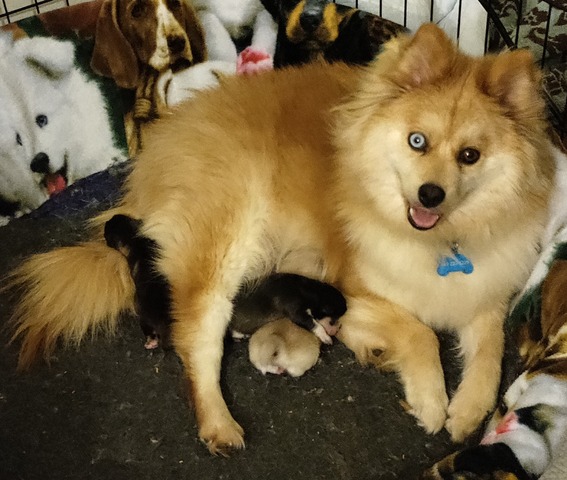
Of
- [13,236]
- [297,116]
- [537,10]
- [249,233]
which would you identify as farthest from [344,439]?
[537,10]

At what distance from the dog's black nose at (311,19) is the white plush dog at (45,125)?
2.70 feet

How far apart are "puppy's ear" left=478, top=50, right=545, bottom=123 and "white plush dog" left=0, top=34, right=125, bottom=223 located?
152 centimetres

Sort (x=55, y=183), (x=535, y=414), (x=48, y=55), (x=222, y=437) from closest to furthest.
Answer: (x=535, y=414) → (x=222, y=437) → (x=48, y=55) → (x=55, y=183)

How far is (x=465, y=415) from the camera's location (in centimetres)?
182

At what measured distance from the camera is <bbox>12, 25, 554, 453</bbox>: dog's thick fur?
1.70 meters

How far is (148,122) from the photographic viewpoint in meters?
2.68

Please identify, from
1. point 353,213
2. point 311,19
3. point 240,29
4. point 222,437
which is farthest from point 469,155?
point 240,29

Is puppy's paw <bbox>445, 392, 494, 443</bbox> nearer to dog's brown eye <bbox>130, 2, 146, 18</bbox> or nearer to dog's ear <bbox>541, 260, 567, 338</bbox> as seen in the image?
dog's ear <bbox>541, 260, 567, 338</bbox>

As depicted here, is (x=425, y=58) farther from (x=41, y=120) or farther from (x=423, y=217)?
(x=41, y=120)

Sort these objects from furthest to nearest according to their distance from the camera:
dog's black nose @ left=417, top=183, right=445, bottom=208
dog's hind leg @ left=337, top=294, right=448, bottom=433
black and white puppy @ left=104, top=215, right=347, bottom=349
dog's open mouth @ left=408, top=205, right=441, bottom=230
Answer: black and white puppy @ left=104, top=215, right=347, bottom=349 < dog's hind leg @ left=337, top=294, right=448, bottom=433 < dog's open mouth @ left=408, top=205, right=441, bottom=230 < dog's black nose @ left=417, top=183, right=445, bottom=208

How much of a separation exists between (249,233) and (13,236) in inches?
38.4

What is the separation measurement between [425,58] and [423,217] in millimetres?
397

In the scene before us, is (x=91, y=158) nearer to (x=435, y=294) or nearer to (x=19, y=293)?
(x=19, y=293)

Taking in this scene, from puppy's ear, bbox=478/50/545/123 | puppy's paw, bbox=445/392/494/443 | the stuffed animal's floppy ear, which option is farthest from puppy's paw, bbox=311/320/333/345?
the stuffed animal's floppy ear
